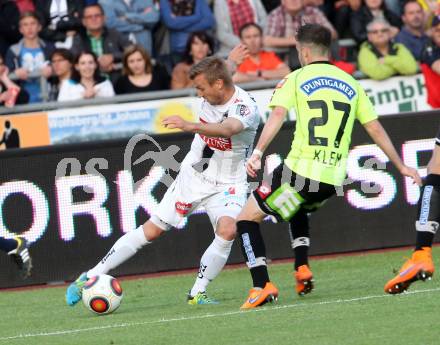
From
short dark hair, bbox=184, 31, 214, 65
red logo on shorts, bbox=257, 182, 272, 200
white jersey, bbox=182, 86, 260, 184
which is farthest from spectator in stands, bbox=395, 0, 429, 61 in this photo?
red logo on shorts, bbox=257, 182, 272, 200

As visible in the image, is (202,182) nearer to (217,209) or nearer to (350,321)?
(217,209)

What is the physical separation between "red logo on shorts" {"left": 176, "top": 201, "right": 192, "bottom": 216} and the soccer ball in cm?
89

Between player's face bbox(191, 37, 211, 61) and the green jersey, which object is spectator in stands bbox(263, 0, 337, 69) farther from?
the green jersey

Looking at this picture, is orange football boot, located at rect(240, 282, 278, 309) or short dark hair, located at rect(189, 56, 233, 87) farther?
short dark hair, located at rect(189, 56, 233, 87)

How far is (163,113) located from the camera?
47.9ft

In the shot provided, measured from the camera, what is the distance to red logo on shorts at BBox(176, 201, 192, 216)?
10117mm

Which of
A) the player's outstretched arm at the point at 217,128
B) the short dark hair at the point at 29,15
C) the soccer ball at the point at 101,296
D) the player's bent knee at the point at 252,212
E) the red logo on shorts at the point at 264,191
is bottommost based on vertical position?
the soccer ball at the point at 101,296

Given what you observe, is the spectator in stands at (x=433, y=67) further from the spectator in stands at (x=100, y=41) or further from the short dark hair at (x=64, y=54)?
the short dark hair at (x=64, y=54)

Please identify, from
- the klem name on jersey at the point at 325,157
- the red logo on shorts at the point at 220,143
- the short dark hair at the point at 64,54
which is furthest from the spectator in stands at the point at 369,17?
the klem name on jersey at the point at 325,157

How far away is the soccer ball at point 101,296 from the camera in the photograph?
31.4 feet

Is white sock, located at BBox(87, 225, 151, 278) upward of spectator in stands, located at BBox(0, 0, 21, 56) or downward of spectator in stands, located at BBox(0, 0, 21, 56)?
downward

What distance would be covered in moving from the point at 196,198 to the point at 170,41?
6725 millimetres

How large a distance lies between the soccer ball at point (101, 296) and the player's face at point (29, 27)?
6.63 metres

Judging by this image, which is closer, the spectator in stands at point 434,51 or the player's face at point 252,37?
the spectator in stands at point 434,51
